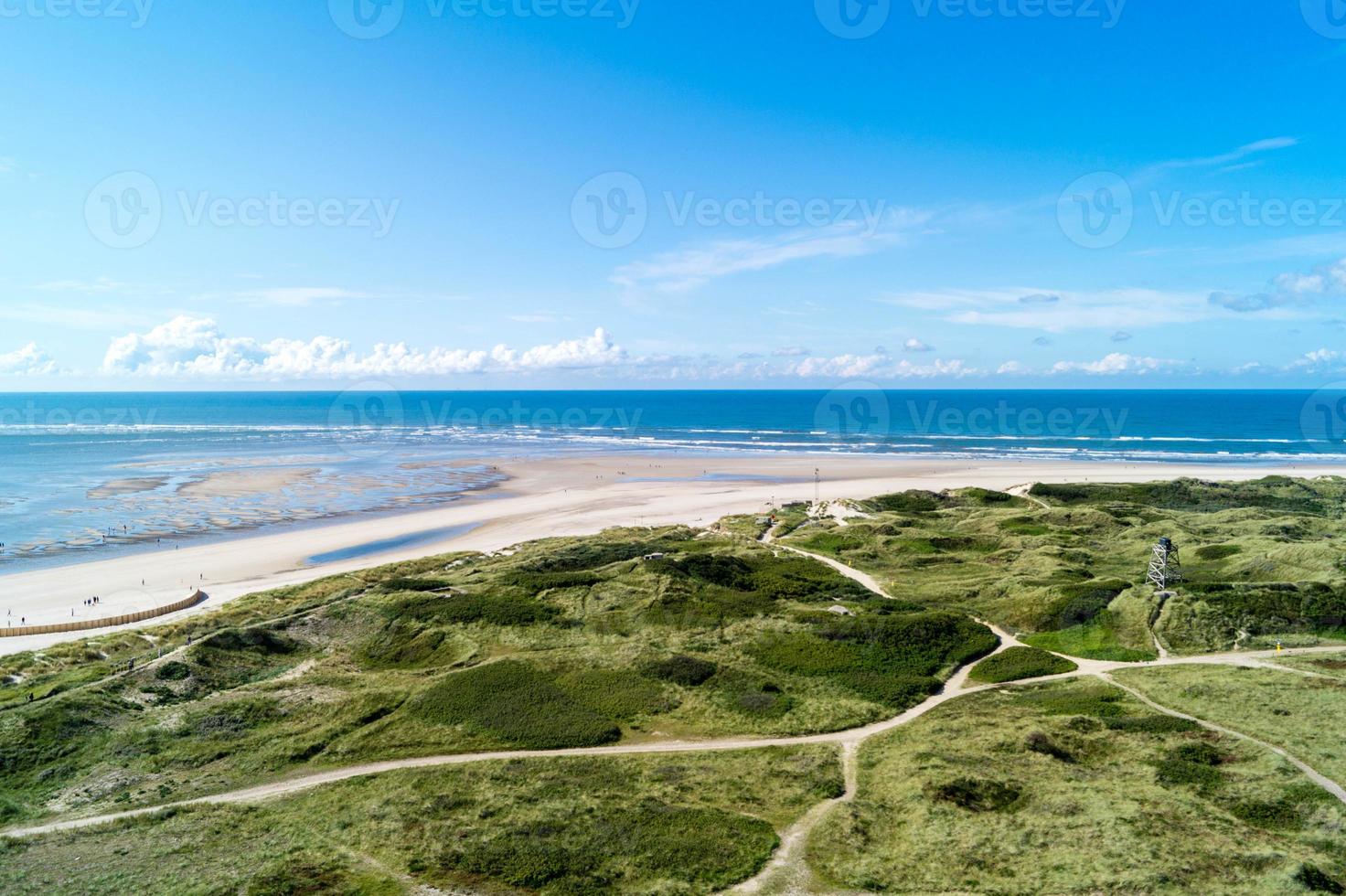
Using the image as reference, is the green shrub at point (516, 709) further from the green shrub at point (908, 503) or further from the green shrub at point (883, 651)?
the green shrub at point (908, 503)

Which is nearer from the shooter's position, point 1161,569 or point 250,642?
point 250,642

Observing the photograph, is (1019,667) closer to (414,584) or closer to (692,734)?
(692,734)

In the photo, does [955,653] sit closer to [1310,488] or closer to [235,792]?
[235,792]

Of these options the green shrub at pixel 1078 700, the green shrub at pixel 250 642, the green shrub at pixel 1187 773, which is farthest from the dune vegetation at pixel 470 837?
the green shrub at pixel 250 642

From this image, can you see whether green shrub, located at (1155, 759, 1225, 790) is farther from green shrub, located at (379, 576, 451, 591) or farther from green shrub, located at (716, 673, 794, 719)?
green shrub, located at (379, 576, 451, 591)

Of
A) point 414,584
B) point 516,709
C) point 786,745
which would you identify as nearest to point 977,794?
point 786,745
